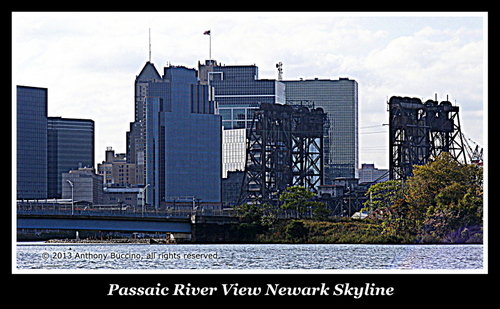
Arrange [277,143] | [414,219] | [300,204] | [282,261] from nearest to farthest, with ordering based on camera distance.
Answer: [282,261] < [414,219] < [300,204] < [277,143]

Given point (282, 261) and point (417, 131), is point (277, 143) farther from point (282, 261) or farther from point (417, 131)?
point (282, 261)

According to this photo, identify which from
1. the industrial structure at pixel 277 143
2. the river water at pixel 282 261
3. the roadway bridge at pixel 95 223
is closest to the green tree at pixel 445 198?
the river water at pixel 282 261

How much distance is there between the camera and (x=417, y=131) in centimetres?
14838

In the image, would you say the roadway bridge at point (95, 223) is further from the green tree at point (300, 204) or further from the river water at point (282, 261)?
the river water at point (282, 261)

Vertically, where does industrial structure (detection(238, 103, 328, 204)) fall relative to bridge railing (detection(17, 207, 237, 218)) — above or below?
above

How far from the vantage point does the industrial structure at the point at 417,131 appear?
146m

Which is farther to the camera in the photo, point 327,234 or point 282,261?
point 327,234

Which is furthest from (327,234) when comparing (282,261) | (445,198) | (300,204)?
(282,261)

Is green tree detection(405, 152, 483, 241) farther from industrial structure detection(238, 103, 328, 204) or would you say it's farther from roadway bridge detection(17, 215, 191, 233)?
industrial structure detection(238, 103, 328, 204)

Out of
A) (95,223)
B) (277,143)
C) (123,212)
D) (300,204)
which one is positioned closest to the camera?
(95,223)

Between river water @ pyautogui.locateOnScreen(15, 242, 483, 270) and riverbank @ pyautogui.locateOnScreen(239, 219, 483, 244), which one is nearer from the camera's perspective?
river water @ pyautogui.locateOnScreen(15, 242, 483, 270)

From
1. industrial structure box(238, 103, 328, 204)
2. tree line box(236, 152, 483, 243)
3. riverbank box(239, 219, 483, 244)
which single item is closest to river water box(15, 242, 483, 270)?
tree line box(236, 152, 483, 243)

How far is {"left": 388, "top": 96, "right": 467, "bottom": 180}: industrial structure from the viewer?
14562 cm
